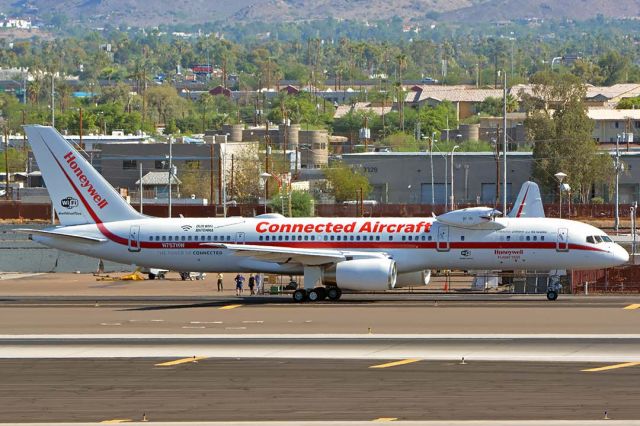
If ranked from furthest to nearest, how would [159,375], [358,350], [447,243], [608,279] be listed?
[608,279] < [447,243] < [358,350] < [159,375]

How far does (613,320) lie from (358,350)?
42.8ft

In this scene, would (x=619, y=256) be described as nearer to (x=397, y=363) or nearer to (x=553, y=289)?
(x=553, y=289)

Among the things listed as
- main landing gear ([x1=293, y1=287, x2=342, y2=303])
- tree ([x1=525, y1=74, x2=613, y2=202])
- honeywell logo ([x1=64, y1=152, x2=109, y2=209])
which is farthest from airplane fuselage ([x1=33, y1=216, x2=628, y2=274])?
tree ([x1=525, y1=74, x2=613, y2=202])

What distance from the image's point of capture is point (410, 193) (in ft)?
438

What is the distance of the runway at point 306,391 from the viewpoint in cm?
3581

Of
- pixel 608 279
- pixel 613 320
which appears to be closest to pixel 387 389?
pixel 613 320

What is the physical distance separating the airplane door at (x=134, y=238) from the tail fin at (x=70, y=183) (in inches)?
43.8

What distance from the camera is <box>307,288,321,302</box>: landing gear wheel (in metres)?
65.1

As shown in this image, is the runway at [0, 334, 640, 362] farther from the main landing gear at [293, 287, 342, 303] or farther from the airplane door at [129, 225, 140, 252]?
the airplane door at [129, 225, 140, 252]

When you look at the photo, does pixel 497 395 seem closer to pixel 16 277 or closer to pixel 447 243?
pixel 447 243

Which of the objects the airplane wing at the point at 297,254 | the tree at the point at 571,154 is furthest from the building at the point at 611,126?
the airplane wing at the point at 297,254

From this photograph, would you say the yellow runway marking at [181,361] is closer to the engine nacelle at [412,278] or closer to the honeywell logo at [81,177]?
the engine nacelle at [412,278]

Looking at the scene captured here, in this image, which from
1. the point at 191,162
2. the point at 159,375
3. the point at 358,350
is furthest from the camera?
the point at 191,162

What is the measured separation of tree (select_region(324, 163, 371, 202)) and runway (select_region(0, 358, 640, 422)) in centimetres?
9259
